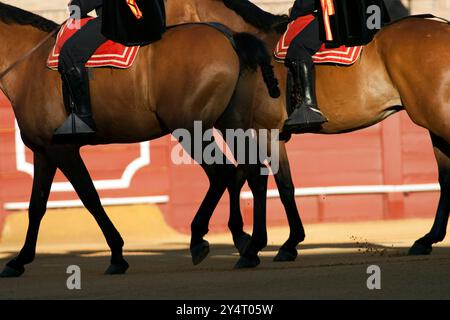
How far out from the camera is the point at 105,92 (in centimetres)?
978

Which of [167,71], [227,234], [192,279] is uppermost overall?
[167,71]

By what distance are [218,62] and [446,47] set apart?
6.13 feet

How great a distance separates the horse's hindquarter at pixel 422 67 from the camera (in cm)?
1008

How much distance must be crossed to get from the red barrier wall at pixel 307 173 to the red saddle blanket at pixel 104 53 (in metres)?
5.54

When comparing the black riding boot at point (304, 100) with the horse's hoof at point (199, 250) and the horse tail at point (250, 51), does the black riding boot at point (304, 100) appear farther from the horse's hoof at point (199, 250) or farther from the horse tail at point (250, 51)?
the horse's hoof at point (199, 250)

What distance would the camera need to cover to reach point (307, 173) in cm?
1564

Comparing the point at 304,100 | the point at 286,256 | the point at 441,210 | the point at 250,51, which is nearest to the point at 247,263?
the point at 286,256

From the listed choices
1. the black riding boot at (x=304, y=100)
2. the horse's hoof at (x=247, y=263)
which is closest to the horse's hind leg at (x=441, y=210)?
the black riding boot at (x=304, y=100)

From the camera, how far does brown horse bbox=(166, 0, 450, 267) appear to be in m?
10.1

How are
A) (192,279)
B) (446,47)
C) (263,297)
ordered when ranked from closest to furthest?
(263,297), (192,279), (446,47)

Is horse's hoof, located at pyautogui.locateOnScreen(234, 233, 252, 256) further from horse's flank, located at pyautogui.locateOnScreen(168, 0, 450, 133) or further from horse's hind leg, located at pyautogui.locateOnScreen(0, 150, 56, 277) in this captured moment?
horse's hind leg, located at pyautogui.locateOnScreen(0, 150, 56, 277)

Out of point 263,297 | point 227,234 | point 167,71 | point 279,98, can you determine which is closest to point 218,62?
point 167,71

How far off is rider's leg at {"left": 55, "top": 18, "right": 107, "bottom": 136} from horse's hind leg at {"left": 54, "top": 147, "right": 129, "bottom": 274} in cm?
19
